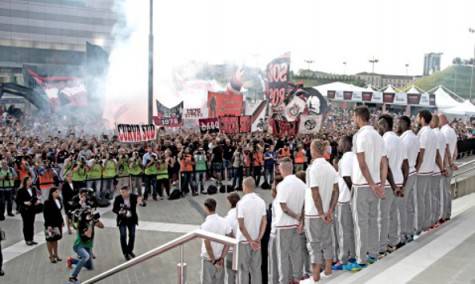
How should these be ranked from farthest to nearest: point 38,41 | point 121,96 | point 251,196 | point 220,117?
point 38,41 → point 121,96 → point 220,117 → point 251,196

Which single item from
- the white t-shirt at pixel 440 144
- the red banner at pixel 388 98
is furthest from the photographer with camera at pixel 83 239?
the red banner at pixel 388 98

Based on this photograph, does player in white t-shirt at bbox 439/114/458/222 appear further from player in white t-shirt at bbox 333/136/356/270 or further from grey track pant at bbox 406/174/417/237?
player in white t-shirt at bbox 333/136/356/270

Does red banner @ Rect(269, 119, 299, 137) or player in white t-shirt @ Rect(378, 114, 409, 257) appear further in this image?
red banner @ Rect(269, 119, 299, 137)

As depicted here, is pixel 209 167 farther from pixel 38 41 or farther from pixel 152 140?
pixel 38 41

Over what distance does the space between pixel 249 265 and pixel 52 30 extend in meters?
81.7

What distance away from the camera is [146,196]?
46.5 feet

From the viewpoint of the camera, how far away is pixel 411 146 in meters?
6.29

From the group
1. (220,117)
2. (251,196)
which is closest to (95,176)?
(220,117)

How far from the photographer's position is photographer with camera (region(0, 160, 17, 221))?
38.6 ft

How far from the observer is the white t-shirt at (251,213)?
566 cm

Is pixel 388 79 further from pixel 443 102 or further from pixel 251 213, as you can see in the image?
pixel 251 213

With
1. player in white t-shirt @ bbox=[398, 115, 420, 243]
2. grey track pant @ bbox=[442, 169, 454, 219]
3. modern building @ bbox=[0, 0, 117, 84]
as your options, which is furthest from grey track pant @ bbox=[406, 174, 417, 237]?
modern building @ bbox=[0, 0, 117, 84]

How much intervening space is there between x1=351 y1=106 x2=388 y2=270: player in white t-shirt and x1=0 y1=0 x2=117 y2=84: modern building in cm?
7079

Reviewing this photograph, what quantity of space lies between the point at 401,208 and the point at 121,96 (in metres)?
26.6
